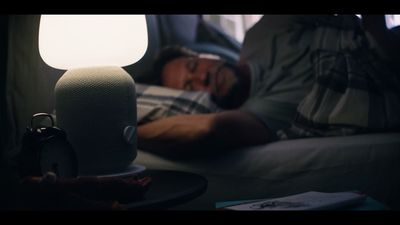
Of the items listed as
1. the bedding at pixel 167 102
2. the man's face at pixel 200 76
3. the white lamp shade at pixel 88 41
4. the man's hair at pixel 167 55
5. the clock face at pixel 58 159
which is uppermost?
the white lamp shade at pixel 88 41

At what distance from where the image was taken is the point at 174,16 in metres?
1.56

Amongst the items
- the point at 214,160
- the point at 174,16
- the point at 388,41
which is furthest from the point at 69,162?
the point at 388,41

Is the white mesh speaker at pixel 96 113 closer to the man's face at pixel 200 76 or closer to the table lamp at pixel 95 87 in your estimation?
the table lamp at pixel 95 87

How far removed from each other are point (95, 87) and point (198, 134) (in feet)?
1.00

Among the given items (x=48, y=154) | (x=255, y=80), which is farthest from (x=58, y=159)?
(x=255, y=80)

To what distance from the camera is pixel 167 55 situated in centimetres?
156

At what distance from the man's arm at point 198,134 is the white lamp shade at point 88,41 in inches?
7.9

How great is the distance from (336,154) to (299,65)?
26cm

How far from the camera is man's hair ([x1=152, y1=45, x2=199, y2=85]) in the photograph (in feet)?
5.06

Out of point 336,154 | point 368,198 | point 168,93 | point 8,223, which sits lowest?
point 8,223

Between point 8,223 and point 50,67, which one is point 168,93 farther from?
point 8,223

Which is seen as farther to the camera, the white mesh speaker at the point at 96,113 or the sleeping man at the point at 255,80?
the sleeping man at the point at 255,80

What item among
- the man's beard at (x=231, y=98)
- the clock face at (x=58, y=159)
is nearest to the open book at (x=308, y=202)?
the man's beard at (x=231, y=98)

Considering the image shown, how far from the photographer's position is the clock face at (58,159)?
4.11 feet
